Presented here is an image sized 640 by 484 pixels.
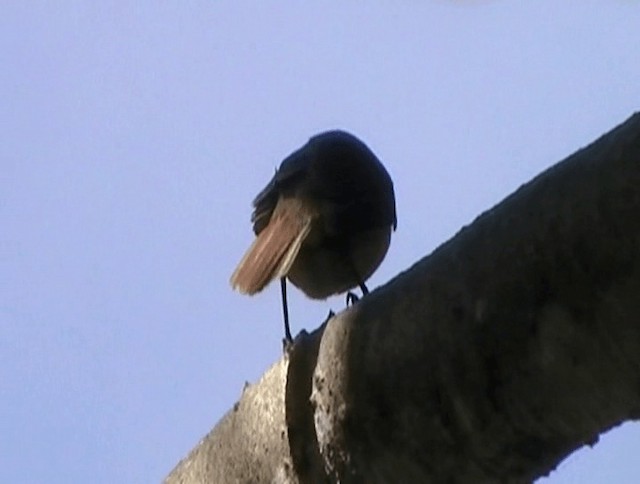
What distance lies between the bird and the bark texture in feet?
3.67

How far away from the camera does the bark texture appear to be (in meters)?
0.89

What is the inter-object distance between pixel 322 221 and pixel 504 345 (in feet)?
5.08

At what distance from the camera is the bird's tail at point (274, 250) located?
2283mm

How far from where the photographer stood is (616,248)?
0.87 m

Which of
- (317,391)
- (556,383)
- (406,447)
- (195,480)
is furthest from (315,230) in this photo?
(556,383)

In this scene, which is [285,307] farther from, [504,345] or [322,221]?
[504,345]

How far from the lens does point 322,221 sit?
2.50 m

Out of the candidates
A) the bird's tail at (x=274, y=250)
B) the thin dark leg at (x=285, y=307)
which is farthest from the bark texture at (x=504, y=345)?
the thin dark leg at (x=285, y=307)

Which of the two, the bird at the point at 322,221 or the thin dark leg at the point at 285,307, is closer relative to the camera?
the bird at the point at 322,221

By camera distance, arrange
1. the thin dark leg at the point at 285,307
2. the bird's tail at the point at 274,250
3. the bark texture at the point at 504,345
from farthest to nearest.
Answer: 1. the thin dark leg at the point at 285,307
2. the bird's tail at the point at 274,250
3. the bark texture at the point at 504,345

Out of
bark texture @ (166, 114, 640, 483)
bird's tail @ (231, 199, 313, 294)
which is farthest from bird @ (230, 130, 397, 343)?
bark texture @ (166, 114, 640, 483)

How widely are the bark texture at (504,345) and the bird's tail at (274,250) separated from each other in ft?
3.33

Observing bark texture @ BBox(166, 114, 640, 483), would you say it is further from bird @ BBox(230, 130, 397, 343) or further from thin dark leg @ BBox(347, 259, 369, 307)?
thin dark leg @ BBox(347, 259, 369, 307)

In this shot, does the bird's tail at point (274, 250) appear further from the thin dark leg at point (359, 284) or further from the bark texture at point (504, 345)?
the bark texture at point (504, 345)
